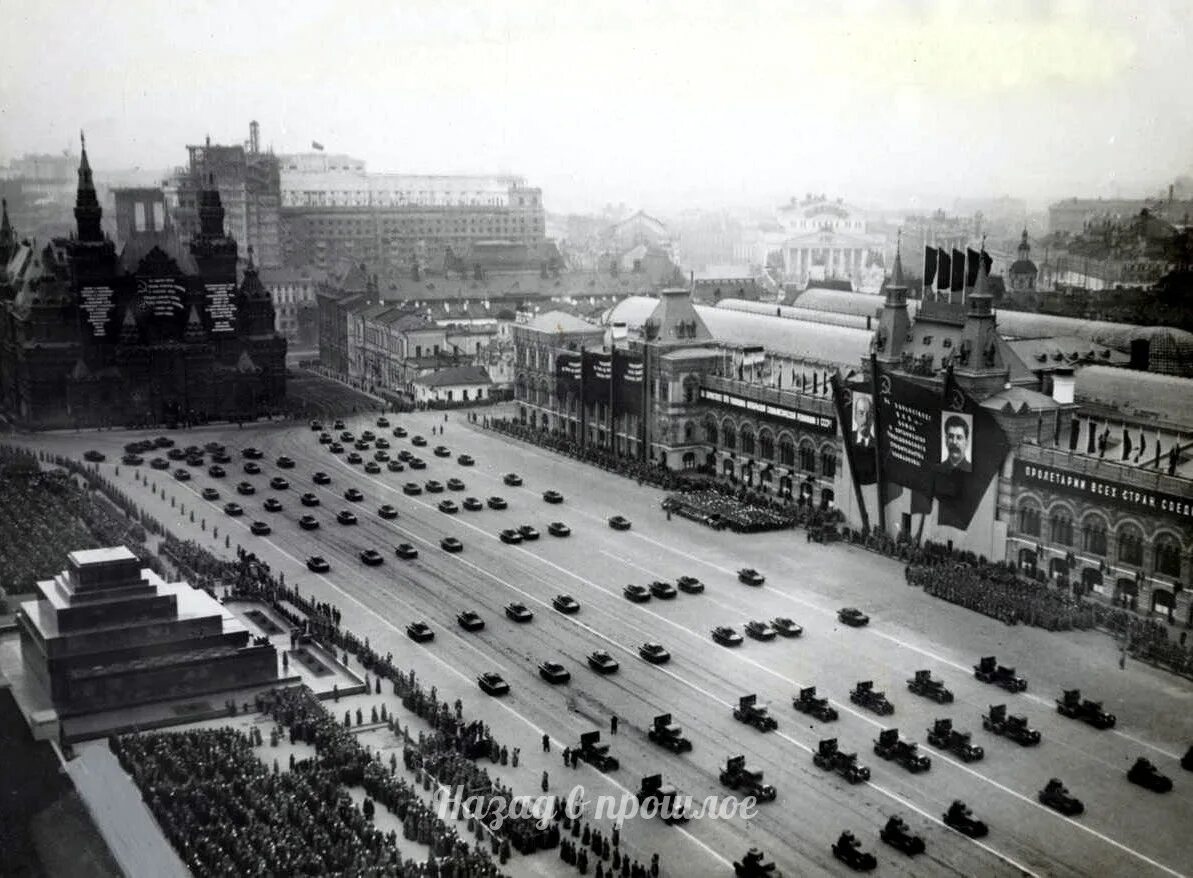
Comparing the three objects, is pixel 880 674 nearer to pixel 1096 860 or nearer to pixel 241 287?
pixel 1096 860

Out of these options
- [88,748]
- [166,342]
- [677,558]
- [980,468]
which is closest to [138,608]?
[88,748]

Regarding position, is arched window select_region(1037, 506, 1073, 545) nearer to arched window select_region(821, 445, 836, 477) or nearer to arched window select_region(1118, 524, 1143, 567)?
arched window select_region(1118, 524, 1143, 567)

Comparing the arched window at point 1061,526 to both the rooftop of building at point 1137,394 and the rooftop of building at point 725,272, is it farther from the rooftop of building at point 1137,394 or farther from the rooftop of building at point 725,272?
the rooftop of building at point 725,272

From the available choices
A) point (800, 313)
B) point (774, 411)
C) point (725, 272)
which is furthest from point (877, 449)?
point (725, 272)

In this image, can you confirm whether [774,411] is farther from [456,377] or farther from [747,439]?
[456,377]

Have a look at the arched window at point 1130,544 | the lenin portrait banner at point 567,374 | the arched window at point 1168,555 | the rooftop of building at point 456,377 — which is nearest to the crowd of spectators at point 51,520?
the lenin portrait banner at point 567,374

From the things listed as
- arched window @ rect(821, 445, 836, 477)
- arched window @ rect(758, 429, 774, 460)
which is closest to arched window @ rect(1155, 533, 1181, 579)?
arched window @ rect(821, 445, 836, 477)

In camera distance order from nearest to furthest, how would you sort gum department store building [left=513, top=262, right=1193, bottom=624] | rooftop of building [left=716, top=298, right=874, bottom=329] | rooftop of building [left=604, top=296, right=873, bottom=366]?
gum department store building [left=513, top=262, right=1193, bottom=624] → rooftop of building [left=604, top=296, right=873, bottom=366] → rooftop of building [left=716, top=298, right=874, bottom=329]
